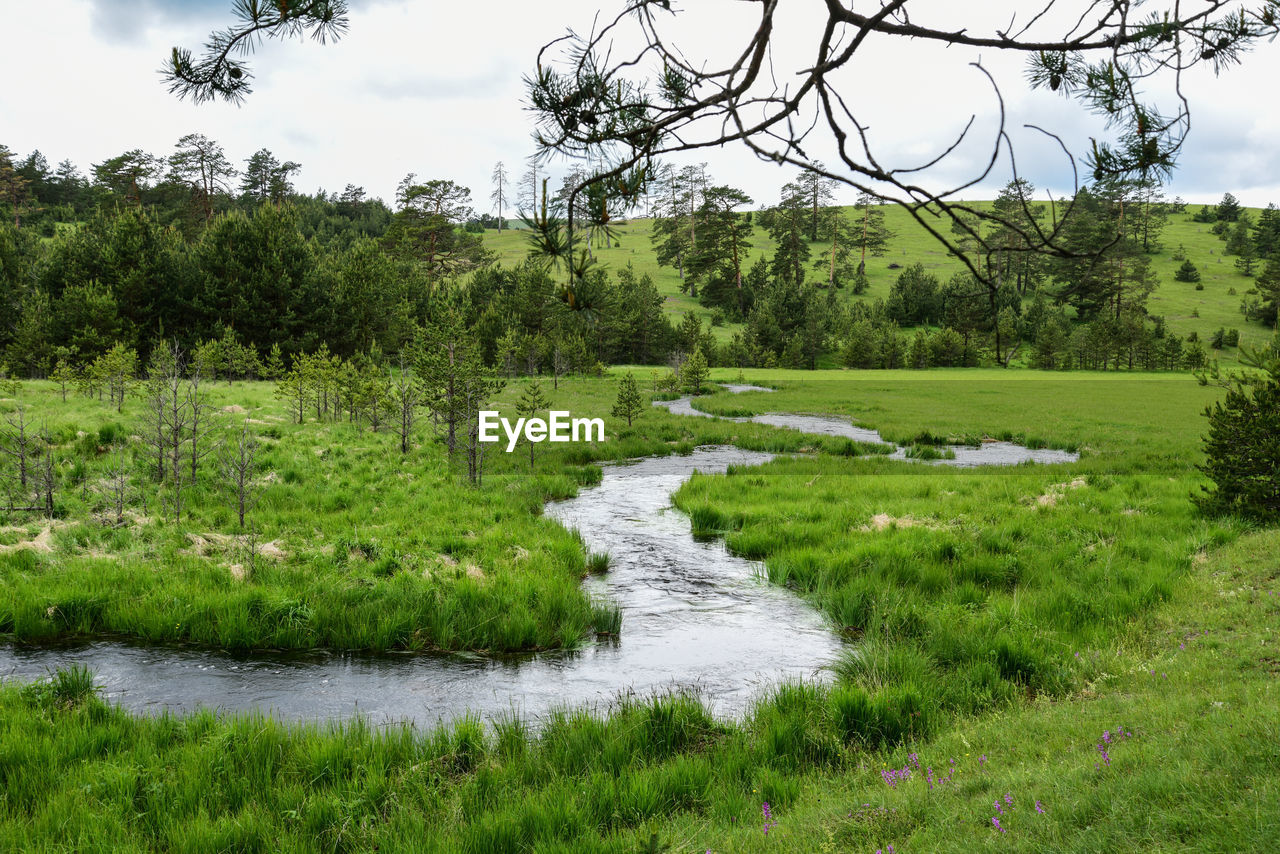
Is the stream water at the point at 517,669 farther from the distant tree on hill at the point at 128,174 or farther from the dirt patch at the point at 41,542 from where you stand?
the distant tree on hill at the point at 128,174

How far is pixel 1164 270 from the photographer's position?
103 meters

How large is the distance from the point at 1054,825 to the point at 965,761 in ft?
4.38

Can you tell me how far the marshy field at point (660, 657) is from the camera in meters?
4.20

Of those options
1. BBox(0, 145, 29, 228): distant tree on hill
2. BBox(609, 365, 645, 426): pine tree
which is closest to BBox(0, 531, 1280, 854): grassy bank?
BBox(609, 365, 645, 426): pine tree

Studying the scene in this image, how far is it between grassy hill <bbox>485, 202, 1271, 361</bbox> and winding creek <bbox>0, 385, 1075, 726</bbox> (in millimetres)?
53372

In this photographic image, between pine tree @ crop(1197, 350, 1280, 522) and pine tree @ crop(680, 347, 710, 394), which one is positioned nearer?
pine tree @ crop(1197, 350, 1280, 522)

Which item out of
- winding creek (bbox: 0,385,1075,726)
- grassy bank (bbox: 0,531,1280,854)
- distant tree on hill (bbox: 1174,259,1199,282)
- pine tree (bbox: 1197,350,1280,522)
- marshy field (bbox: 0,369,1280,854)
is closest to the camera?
grassy bank (bbox: 0,531,1280,854)

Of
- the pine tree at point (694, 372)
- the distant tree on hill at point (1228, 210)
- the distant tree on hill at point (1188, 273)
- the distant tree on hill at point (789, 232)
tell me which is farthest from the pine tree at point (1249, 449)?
the distant tree on hill at point (1228, 210)

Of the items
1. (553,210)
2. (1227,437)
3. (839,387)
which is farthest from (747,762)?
(839,387)

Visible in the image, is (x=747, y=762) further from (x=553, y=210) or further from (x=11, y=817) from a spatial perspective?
(x=11, y=817)

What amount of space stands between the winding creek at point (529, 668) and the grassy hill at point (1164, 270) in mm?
53372

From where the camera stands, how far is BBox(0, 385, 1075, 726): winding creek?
22.5ft

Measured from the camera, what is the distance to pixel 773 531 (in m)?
13.0

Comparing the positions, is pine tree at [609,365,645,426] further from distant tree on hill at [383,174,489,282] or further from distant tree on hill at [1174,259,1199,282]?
distant tree on hill at [1174,259,1199,282]
